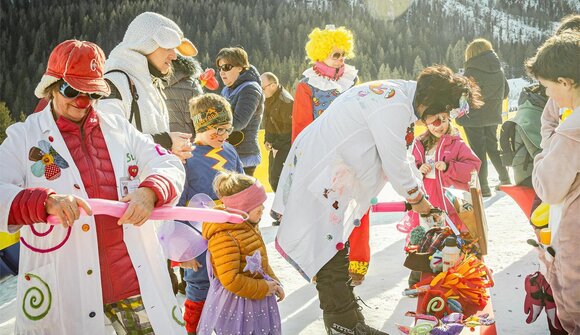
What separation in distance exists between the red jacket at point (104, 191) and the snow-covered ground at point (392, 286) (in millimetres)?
1706

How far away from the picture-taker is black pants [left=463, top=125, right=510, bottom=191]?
24.7ft

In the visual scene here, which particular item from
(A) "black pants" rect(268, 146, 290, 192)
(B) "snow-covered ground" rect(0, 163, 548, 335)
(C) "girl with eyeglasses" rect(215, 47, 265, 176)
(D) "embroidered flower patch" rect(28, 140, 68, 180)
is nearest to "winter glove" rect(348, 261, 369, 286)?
(B) "snow-covered ground" rect(0, 163, 548, 335)

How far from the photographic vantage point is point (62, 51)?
2426mm

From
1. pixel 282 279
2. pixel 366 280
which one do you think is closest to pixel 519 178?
pixel 366 280

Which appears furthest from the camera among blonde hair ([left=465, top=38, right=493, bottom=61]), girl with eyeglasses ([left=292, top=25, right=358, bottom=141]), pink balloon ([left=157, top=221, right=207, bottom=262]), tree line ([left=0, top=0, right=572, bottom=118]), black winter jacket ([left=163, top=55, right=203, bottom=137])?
tree line ([left=0, top=0, right=572, bottom=118])

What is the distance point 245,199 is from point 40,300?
44.6 inches

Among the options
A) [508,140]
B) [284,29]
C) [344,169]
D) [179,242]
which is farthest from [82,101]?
[284,29]

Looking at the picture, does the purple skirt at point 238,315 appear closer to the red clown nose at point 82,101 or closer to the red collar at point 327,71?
the red clown nose at point 82,101

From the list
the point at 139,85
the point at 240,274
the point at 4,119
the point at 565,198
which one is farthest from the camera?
the point at 4,119

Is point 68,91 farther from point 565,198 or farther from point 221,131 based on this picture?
point 565,198

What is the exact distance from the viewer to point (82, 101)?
2457 millimetres

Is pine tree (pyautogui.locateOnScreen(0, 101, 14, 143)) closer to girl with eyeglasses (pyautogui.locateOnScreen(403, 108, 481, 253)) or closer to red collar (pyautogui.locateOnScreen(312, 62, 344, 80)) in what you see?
red collar (pyautogui.locateOnScreen(312, 62, 344, 80))

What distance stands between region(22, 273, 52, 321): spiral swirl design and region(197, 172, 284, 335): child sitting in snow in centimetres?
95

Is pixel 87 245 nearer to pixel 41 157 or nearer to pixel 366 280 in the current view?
pixel 41 157
